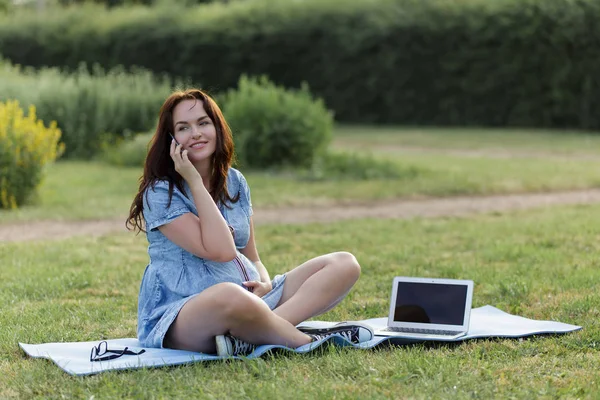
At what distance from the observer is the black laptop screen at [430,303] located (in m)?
4.69

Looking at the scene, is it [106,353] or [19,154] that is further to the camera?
[19,154]

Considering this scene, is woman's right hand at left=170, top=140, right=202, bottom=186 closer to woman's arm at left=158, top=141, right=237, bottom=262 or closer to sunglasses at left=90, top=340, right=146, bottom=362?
woman's arm at left=158, top=141, right=237, bottom=262

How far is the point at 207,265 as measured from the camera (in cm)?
441

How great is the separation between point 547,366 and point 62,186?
8.68 metres

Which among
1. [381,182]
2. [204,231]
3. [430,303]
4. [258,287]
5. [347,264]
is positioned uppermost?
[204,231]

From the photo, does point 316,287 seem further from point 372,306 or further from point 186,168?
point 372,306

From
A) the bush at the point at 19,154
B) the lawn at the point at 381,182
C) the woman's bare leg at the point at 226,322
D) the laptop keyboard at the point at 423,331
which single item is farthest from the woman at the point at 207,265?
the bush at the point at 19,154

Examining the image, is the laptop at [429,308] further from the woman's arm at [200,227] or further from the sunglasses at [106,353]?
the sunglasses at [106,353]

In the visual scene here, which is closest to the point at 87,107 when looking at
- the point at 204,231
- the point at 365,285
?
the point at 365,285

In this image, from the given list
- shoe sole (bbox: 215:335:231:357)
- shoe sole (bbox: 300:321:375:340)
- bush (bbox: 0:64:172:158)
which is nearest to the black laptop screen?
shoe sole (bbox: 300:321:375:340)

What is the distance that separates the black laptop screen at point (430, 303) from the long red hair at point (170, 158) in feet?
3.27

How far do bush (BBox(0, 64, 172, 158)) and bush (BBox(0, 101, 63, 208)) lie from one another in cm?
567

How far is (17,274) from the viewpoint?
6.61 metres

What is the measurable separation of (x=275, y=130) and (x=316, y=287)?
345 inches
